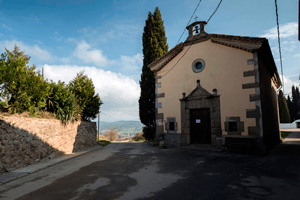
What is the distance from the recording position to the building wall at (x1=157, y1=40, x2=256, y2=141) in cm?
865

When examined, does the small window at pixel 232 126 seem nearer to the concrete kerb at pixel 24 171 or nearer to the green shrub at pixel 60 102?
the concrete kerb at pixel 24 171

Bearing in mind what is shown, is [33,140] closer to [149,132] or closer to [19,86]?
[19,86]

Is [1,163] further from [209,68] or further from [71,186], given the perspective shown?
[209,68]

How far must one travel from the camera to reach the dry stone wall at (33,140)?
592 centimetres

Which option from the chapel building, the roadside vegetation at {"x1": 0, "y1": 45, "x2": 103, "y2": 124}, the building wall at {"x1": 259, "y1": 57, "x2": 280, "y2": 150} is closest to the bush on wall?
the roadside vegetation at {"x1": 0, "y1": 45, "x2": 103, "y2": 124}

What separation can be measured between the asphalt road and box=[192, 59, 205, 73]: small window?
5.49m

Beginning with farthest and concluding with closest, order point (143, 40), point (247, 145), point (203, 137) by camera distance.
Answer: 1. point (143, 40)
2. point (203, 137)
3. point (247, 145)

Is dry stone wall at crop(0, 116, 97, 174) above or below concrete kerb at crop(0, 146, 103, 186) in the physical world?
above

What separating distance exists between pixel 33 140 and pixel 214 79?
367 inches

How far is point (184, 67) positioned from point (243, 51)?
3.37 meters

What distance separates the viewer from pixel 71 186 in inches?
181

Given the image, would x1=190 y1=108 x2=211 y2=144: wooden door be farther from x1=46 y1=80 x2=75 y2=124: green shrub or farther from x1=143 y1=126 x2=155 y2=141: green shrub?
x1=46 y1=80 x2=75 y2=124: green shrub

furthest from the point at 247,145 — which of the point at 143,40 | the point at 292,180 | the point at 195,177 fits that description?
the point at 143,40

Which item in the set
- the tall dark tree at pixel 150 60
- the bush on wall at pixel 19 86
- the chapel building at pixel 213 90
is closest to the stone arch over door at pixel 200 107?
the chapel building at pixel 213 90
